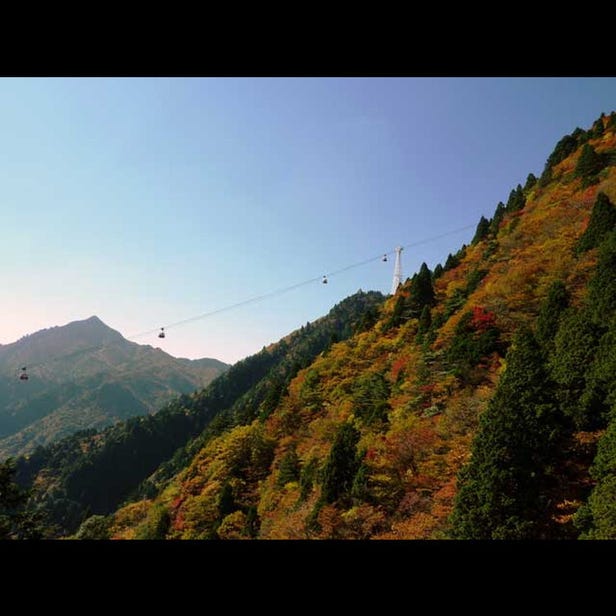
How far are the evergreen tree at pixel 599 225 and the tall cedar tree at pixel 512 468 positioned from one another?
11573 millimetres

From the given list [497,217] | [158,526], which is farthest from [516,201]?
[158,526]

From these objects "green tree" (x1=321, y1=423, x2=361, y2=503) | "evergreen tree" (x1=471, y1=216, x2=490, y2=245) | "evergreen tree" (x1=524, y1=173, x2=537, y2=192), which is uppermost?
"evergreen tree" (x1=524, y1=173, x2=537, y2=192)

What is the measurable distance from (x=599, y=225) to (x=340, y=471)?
61.5 ft

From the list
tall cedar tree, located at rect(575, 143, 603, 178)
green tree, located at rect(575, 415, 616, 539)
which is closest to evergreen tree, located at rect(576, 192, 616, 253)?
tall cedar tree, located at rect(575, 143, 603, 178)

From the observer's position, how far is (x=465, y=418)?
1728 cm

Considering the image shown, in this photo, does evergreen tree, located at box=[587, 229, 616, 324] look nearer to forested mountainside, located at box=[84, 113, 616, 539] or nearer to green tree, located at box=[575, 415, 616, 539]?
forested mountainside, located at box=[84, 113, 616, 539]

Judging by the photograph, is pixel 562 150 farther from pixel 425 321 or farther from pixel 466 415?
pixel 466 415

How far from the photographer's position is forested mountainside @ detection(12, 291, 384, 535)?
75875 millimetres

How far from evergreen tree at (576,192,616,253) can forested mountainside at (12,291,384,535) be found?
42332 millimetres

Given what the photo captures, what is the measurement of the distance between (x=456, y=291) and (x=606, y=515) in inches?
940

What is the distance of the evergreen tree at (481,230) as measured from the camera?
48125mm

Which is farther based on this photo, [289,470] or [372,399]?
[372,399]
